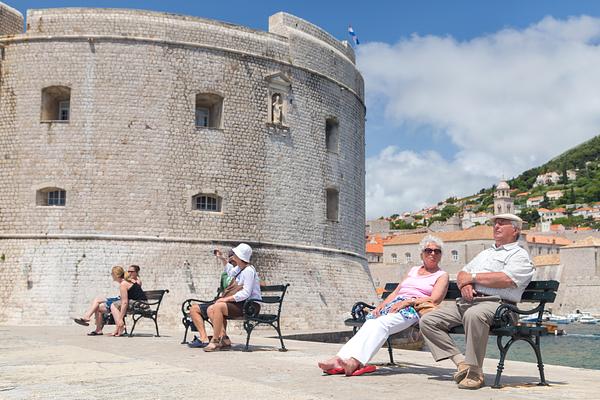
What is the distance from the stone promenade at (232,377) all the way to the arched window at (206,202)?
366 inches

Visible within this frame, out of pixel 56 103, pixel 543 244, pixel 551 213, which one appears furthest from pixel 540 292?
pixel 551 213

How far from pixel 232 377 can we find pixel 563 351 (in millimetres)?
26662

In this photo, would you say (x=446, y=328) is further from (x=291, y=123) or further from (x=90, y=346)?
(x=291, y=123)

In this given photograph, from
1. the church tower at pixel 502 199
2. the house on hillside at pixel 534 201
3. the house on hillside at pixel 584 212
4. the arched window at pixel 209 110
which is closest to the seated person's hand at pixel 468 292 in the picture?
the arched window at pixel 209 110

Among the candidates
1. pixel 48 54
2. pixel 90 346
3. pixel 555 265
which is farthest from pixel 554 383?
pixel 555 265

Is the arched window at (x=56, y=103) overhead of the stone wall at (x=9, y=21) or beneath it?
beneath

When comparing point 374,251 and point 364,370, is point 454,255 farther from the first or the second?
point 364,370

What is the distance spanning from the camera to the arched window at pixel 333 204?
19.9 metres

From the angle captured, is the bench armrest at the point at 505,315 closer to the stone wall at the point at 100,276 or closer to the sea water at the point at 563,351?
the stone wall at the point at 100,276

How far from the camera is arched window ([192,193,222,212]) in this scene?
17.0 metres

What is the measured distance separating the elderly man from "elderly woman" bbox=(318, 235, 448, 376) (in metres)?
0.29

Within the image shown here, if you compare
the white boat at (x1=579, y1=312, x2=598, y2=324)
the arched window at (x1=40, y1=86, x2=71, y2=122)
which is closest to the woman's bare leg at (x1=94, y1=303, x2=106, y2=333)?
the arched window at (x1=40, y1=86, x2=71, y2=122)

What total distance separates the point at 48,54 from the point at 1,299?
5855 millimetres

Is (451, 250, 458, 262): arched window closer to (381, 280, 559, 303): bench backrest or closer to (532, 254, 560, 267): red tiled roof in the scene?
(532, 254, 560, 267): red tiled roof
